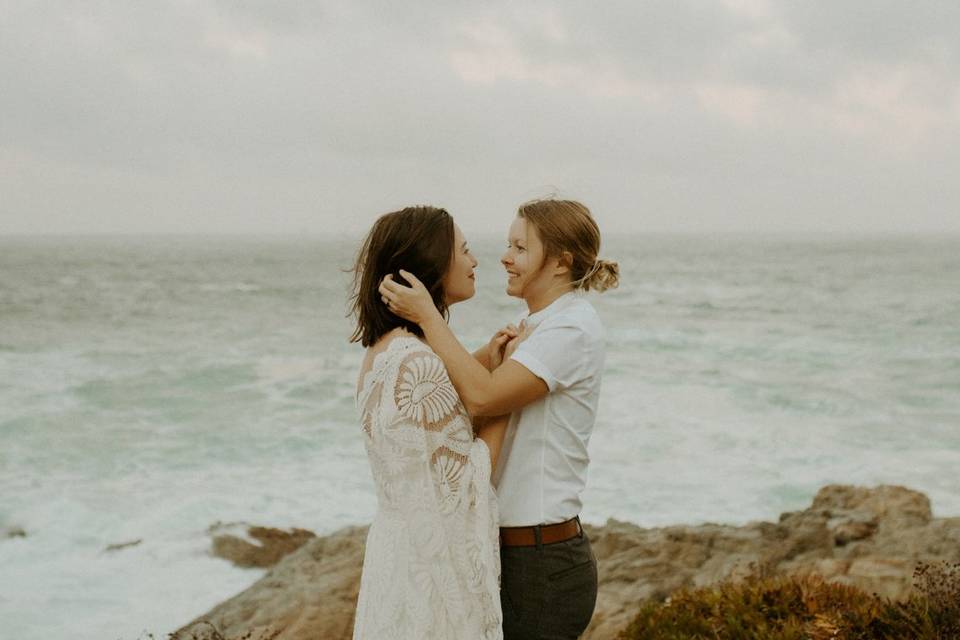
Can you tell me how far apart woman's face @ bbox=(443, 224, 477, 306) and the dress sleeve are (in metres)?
0.29

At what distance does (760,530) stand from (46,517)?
32.6 ft

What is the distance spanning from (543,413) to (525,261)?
1.70 feet

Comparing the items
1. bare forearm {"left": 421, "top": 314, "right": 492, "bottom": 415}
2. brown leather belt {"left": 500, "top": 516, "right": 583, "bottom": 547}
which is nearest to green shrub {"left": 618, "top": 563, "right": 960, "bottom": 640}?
brown leather belt {"left": 500, "top": 516, "right": 583, "bottom": 547}

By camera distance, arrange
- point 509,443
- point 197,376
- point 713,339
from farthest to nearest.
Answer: point 713,339
point 197,376
point 509,443

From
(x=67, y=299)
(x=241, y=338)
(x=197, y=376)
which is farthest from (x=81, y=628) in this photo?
(x=67, y=299)

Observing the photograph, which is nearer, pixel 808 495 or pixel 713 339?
pixel 808 495

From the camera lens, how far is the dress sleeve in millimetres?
2852

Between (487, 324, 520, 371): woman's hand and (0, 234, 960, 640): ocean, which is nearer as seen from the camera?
(487, 324, 520, 371): woman's hand

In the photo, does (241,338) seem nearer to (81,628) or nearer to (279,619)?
(81,628)

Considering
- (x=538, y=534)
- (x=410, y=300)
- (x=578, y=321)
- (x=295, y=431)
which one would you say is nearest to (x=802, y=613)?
(x=538, y=534)

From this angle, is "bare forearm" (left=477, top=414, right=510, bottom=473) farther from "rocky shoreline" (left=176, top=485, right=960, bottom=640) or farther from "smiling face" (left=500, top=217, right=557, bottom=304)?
"rocky shoreline" (left=176, top=485, right=960, bottom=640)

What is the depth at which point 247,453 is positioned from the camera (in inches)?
652

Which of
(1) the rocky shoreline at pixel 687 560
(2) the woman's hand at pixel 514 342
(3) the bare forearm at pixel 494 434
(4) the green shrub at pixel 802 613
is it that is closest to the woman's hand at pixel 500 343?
(2) the woman's hand at pixel 514 342

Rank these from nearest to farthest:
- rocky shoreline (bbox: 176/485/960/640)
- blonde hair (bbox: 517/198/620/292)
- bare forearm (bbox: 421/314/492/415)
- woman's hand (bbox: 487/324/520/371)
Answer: bare forearm (bbox: 421/314/492/415) < blonde hair (bbox: 517/198/620/292) < woman's hand (bbox: 487/324/520/371) < rocky shoreline (bbox: 176/485/960/640)
